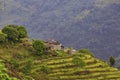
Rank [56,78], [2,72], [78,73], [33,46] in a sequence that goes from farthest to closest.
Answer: [33,46]
[78,73]
[56,78]
[2,72]

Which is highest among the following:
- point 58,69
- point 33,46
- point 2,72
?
point 33,46

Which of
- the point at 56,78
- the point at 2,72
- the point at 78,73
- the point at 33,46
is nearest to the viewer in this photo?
the point at 2,72

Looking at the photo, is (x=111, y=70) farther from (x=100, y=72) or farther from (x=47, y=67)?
(x=47, y=67)

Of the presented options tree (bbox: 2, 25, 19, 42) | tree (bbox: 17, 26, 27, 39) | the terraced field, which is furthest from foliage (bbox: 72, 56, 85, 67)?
tree (bbox: 17, 26, 27, 39)

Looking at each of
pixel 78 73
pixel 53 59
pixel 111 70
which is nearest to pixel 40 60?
pixel 53 59

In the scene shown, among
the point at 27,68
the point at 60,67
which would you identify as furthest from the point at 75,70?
the point at 27,68

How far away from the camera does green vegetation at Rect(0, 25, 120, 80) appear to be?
94562 millimetres

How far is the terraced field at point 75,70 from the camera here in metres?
96.9

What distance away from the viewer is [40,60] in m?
103

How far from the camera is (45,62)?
10131cm

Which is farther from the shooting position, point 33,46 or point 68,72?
point 33,46

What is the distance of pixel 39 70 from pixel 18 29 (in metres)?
21.0

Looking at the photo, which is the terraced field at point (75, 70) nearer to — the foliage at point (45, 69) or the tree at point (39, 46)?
the foliage at point (45, 69)

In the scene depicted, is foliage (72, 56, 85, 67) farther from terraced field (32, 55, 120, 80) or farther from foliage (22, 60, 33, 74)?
foliage (22, 60, 33, 74)
